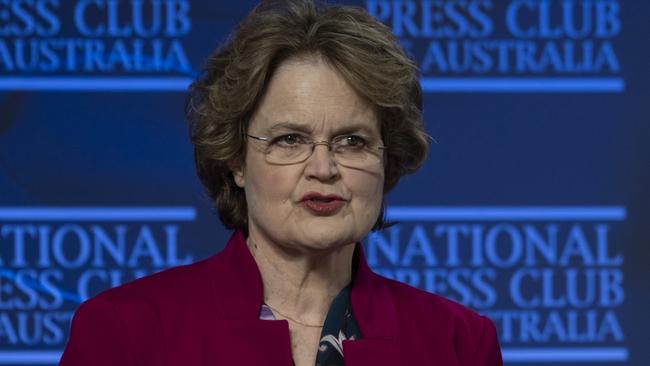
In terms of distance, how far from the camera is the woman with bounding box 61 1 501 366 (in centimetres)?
209

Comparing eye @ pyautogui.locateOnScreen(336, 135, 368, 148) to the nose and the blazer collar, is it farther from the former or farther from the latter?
the blazer collar

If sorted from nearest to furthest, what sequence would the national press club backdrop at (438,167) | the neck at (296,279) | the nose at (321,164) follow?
the nose at (321,164) < the neck at (296,279) < the national press club backdrop at (438,167)

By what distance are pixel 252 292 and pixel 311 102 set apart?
0.35 metres

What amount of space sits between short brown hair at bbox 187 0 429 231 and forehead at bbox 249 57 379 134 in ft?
0.05

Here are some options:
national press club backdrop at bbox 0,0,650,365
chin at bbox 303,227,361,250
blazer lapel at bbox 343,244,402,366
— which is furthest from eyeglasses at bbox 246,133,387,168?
national press club backdrop at bbox 0,0,650,365

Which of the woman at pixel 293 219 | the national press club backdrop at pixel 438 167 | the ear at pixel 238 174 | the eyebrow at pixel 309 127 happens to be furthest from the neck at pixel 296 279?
the national press club backdrop at pixel 438 167

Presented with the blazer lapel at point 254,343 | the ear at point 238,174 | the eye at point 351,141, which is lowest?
the blazer lapel at point 254,343

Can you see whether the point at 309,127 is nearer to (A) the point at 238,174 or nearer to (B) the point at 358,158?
(B) the point at 358,158

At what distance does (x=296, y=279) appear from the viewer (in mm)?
2193

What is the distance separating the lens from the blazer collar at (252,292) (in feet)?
7.08

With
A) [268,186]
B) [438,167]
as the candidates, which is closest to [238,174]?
[268,186]

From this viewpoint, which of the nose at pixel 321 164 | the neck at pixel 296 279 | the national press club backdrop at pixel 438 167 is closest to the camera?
the nose at pixel 321 164

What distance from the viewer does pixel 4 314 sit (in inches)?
136

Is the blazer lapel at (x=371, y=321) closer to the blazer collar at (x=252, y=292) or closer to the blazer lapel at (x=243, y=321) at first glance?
the blazer collar at (x=252, y=292)
